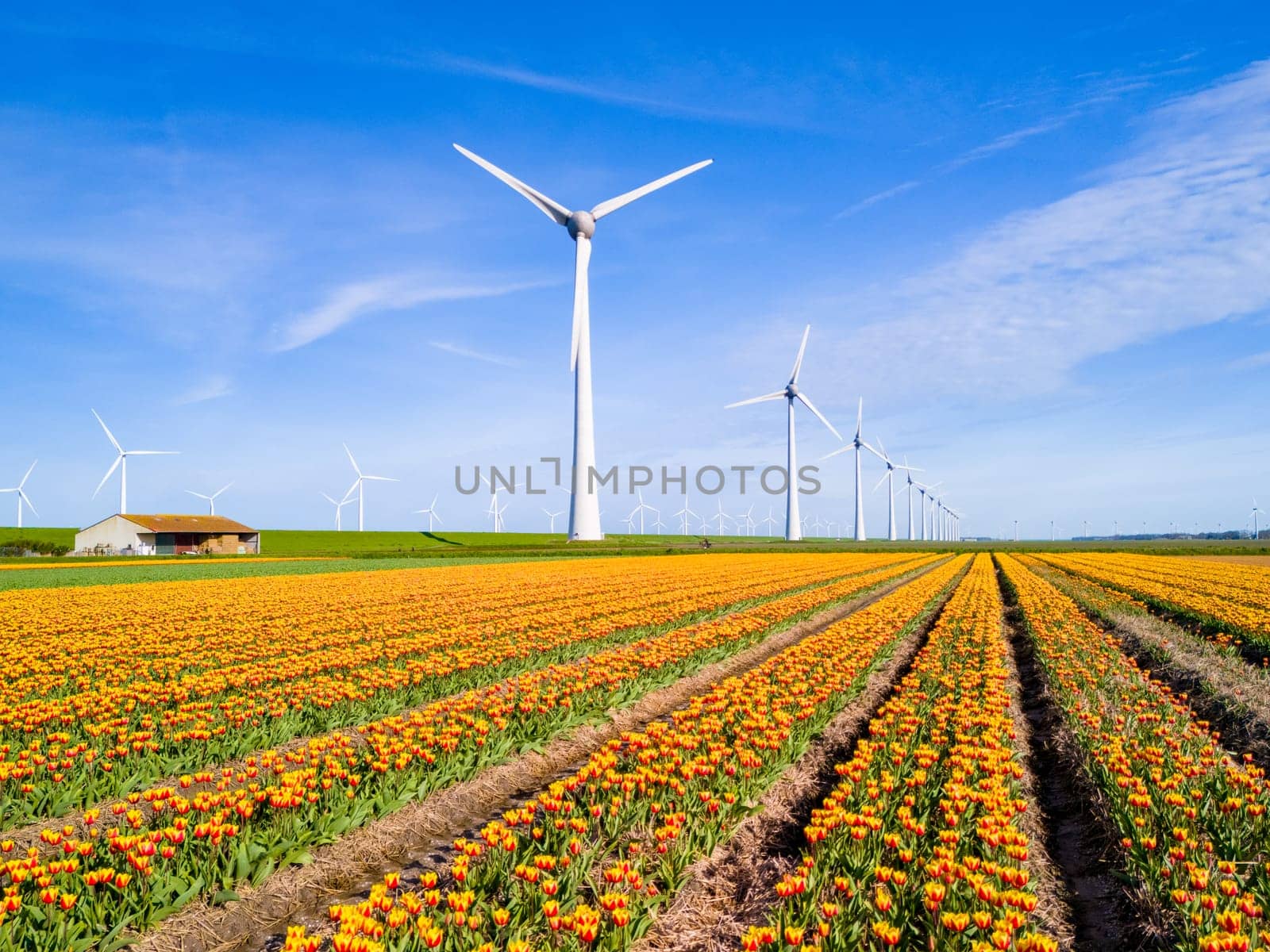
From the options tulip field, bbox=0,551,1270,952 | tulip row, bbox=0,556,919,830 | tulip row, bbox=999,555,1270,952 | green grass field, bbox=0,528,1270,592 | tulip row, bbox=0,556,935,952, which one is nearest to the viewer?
tulip row, bbox=999,555,1270,952

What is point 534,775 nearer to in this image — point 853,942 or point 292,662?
point 853,942

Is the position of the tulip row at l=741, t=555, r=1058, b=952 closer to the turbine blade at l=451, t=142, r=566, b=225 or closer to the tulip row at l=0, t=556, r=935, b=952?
the tulip row at l=0, t=556, r=935, b=952

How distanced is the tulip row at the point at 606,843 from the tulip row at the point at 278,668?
472cm

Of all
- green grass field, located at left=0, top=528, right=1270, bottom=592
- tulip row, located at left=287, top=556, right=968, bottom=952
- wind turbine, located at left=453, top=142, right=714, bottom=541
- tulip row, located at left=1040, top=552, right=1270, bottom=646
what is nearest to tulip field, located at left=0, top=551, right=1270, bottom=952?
tulip row, located at left=287, top=556, right=968, bottom=952

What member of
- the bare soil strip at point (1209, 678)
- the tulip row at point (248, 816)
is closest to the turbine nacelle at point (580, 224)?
the bare soil strip at point (1209, 678)

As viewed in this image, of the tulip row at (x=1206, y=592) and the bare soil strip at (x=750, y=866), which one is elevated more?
the tulip row at (x=1206, y=592)

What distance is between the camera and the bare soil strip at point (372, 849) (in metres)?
6.11

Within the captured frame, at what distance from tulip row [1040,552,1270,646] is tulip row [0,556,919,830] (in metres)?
15.6

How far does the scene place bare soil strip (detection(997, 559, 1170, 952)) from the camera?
6.18 meters

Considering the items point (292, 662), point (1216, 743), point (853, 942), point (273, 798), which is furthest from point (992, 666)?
point (292, 662)

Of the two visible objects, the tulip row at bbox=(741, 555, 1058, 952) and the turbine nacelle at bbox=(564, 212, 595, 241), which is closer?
the tulip row at bbox=(741, 555, 1058, 952)

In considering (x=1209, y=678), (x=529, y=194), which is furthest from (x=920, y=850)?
(x=529, y=194)

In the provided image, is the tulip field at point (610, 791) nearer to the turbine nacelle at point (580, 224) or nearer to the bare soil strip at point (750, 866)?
the bare soil strip at point (750, 866)

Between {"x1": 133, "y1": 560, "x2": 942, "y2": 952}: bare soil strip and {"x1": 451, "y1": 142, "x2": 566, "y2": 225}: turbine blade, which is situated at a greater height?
{"x1": 451, "y1": 142, "x2": 566, "y2": 225}: turbine blade
